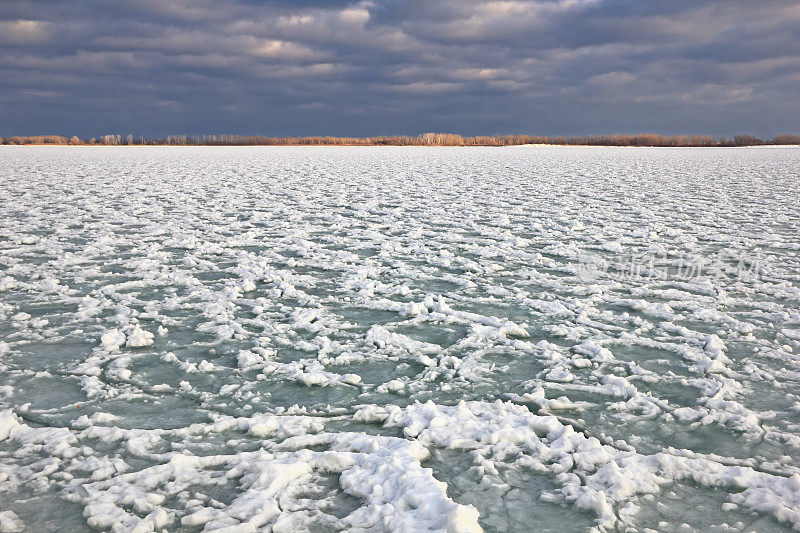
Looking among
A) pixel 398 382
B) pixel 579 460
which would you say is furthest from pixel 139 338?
pixel 579 460

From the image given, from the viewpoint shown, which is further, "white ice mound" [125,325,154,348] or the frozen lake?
"white ice mound" [125,325,154,348]

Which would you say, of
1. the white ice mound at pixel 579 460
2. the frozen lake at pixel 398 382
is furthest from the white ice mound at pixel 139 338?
the white ice mound at pixel 579 460

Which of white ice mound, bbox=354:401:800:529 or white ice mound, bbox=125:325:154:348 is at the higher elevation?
white ice mound, bbox=125:325:154:348

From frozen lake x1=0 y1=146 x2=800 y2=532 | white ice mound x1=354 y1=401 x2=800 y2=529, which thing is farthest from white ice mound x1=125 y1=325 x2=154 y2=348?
white ice mound x1=354 y1=401 x2=800 y2=529

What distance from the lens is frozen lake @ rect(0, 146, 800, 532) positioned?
7.70 feet

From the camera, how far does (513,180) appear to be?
1816 centimetres

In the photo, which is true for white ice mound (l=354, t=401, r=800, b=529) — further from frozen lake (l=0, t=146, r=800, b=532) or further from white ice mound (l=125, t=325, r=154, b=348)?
white ice mound (l=125, t=325, r=154, b=348)

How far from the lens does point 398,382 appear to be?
11.3 feet

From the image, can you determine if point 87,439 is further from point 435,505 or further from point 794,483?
point 794,483

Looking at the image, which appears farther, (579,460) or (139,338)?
(139,338)

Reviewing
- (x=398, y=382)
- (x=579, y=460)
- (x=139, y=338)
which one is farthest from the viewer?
(x=139, y=338)

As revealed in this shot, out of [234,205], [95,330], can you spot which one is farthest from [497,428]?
[234,205]

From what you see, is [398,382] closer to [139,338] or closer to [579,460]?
[579,460]

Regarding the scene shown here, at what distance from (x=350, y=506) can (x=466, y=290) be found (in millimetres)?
3358
